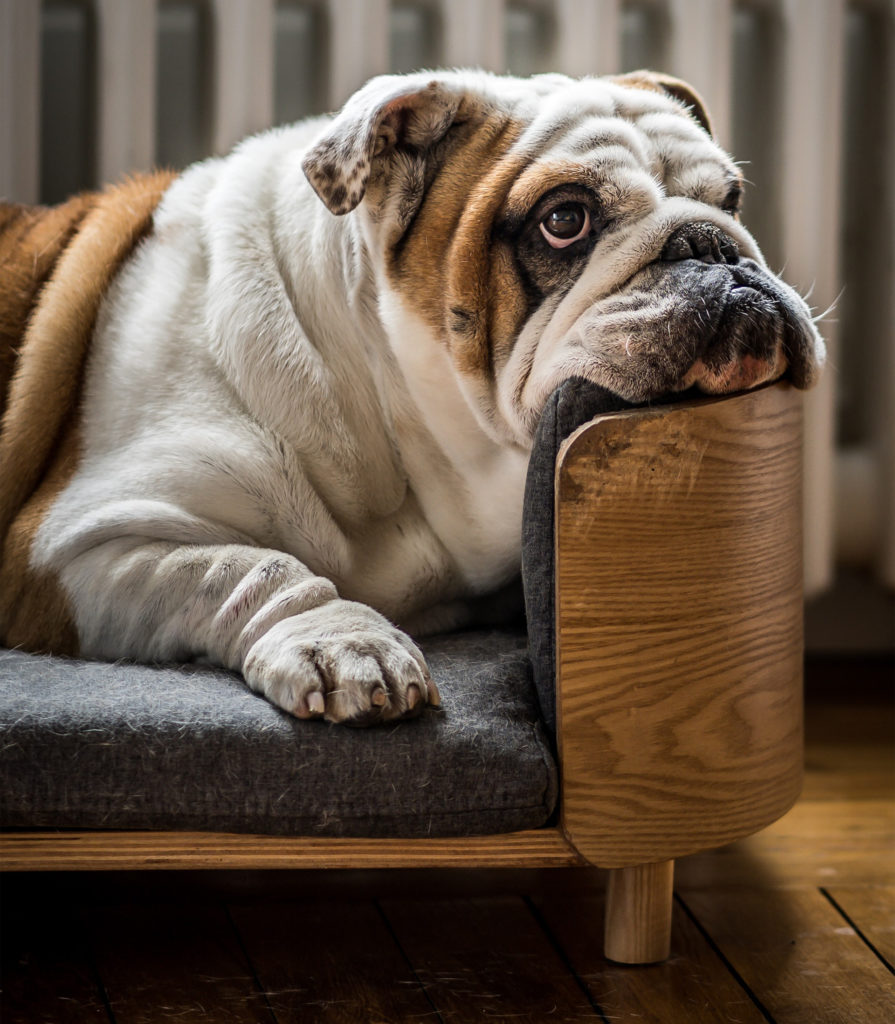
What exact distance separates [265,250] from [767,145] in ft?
3.38

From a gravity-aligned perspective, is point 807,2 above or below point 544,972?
above

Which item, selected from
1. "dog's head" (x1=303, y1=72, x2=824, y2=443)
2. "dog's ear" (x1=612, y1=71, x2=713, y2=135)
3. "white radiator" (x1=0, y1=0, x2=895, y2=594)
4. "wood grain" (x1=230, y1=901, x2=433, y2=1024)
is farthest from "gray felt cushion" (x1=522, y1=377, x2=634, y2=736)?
"white radiator" (x1=0, y1=0, x2=895, y2=594)

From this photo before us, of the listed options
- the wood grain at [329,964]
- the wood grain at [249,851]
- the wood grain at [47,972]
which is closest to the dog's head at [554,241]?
the wood grain at [249,851]

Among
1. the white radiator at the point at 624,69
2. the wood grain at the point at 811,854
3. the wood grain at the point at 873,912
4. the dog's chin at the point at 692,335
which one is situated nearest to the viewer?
the dog's chin at the point at 692,335

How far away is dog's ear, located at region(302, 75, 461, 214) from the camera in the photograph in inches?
47.3

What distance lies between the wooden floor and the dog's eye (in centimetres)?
67

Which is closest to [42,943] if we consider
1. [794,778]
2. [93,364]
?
[93,364]

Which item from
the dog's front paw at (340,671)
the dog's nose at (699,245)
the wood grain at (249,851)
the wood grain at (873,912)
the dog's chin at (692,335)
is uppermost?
the dog's nose at (699,245)

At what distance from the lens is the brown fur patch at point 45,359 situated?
1.25 metres

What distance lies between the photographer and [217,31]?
1.79 meters

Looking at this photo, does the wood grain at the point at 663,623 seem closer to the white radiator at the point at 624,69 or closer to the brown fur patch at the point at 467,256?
the brown fur patch at the point at 467,256

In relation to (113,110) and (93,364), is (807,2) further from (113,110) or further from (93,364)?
(93,364)

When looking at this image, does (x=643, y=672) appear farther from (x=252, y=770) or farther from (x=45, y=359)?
(x=45, y=359)

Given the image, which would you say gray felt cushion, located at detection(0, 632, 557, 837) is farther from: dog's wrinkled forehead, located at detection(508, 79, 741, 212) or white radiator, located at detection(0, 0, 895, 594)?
white radiator, located at detection(0, 0, 895, 594)
